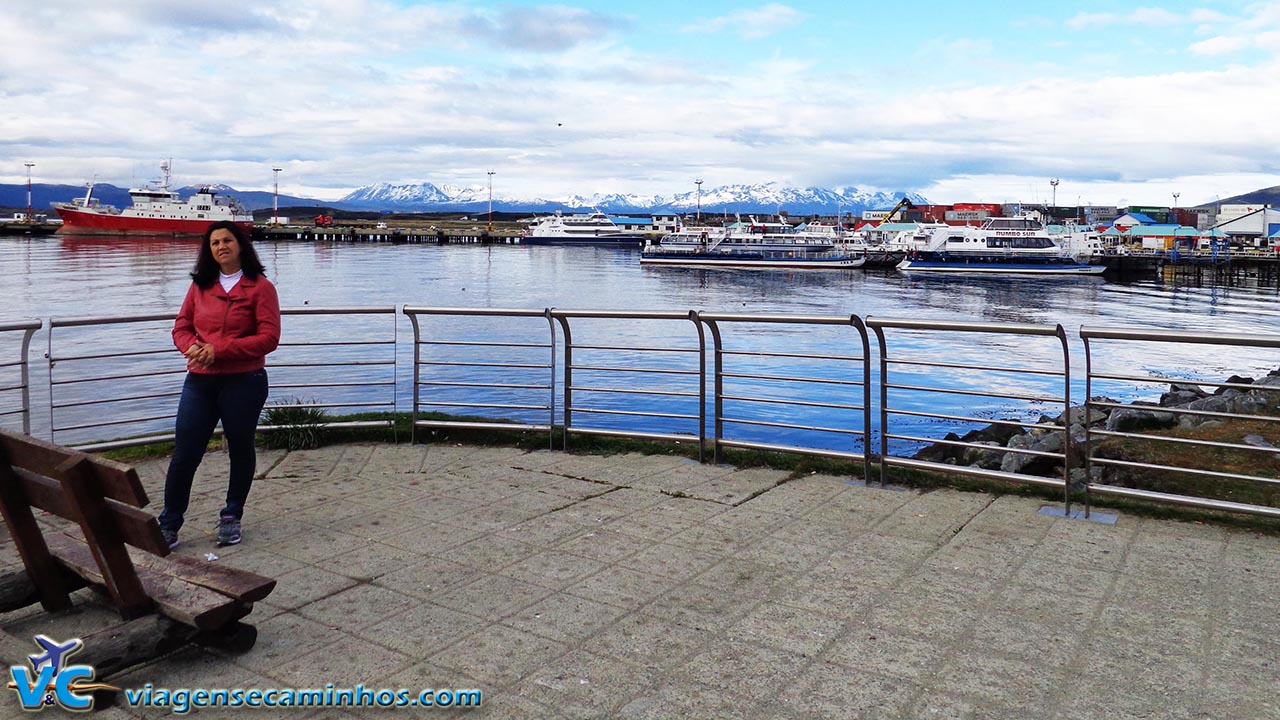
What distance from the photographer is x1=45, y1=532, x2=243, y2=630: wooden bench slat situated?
136 inches

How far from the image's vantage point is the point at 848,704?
11.1 ft

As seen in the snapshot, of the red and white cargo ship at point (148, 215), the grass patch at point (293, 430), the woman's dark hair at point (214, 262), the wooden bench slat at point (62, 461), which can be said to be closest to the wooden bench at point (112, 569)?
the wooden bench slat at point (62, 461)

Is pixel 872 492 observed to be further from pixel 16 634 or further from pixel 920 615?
pixel 16 634

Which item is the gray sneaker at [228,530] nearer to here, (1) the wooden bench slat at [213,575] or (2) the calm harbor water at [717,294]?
(1) the wooden bench slat at [213,575]

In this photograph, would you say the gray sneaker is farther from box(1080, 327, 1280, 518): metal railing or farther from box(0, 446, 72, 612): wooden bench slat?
box(1080, 327, 1280, 518): metal railing

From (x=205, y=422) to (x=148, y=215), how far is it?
120838mm

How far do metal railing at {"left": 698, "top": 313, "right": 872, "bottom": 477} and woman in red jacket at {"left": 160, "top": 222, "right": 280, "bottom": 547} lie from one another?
2.78 meters

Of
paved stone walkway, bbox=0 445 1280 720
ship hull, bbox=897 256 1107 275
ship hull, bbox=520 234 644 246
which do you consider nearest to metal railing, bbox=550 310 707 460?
paved stone walkway, bbox=0 445 1280 720

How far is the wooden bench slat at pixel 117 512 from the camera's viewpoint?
3.20m

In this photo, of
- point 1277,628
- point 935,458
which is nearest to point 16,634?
point 1277,628

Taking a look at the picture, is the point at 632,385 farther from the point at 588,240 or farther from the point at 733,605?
the point at 588,240

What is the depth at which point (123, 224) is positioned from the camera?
11131cm

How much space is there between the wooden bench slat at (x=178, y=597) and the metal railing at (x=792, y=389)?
3.47 metres

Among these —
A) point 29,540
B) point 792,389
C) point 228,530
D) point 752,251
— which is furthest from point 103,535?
point 752,251
